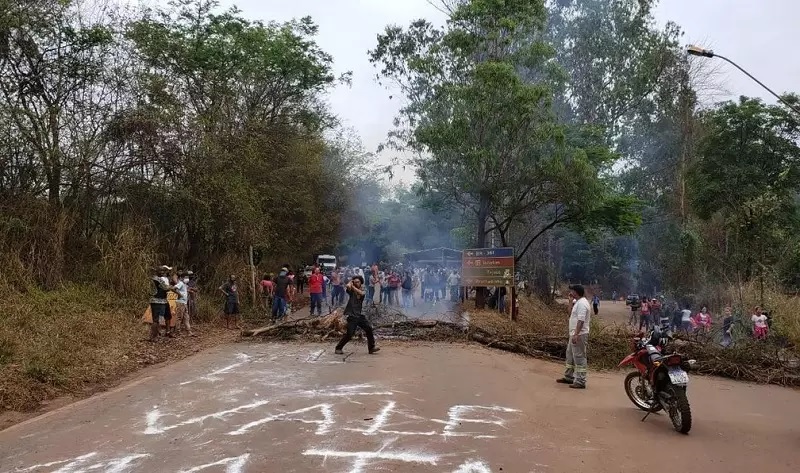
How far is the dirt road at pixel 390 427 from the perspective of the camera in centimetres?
579

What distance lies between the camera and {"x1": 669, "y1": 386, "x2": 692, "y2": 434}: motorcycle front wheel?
23.3 feet

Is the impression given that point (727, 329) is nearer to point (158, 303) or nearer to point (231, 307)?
point (231, 307)

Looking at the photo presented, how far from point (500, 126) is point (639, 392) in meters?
14.1

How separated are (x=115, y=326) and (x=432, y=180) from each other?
13879mm

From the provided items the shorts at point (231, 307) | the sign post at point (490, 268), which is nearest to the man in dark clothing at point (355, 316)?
the shorts at point (231, 307)

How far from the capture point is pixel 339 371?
10.6 metres

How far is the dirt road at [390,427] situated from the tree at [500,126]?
38.3 feet

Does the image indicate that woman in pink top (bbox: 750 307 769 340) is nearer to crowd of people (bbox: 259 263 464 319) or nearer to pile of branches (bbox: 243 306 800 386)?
pile of branches (bbox: 243 306 800 386)

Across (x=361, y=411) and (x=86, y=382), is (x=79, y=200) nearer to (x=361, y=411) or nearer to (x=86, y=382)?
(x=86, y=382)

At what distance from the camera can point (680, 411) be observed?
7168 millimetres

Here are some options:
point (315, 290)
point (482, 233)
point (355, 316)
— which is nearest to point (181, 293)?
point (355, 316)

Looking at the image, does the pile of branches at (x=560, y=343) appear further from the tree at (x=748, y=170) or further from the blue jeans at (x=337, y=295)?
the tree at (x=748, y=170)

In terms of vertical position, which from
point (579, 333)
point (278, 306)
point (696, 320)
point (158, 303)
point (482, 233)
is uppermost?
point (482, 233)

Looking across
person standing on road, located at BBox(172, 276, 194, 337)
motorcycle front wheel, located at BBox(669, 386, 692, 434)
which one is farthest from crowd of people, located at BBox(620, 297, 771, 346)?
person standing on road, located at BBox(172, 276, 194, 337)
